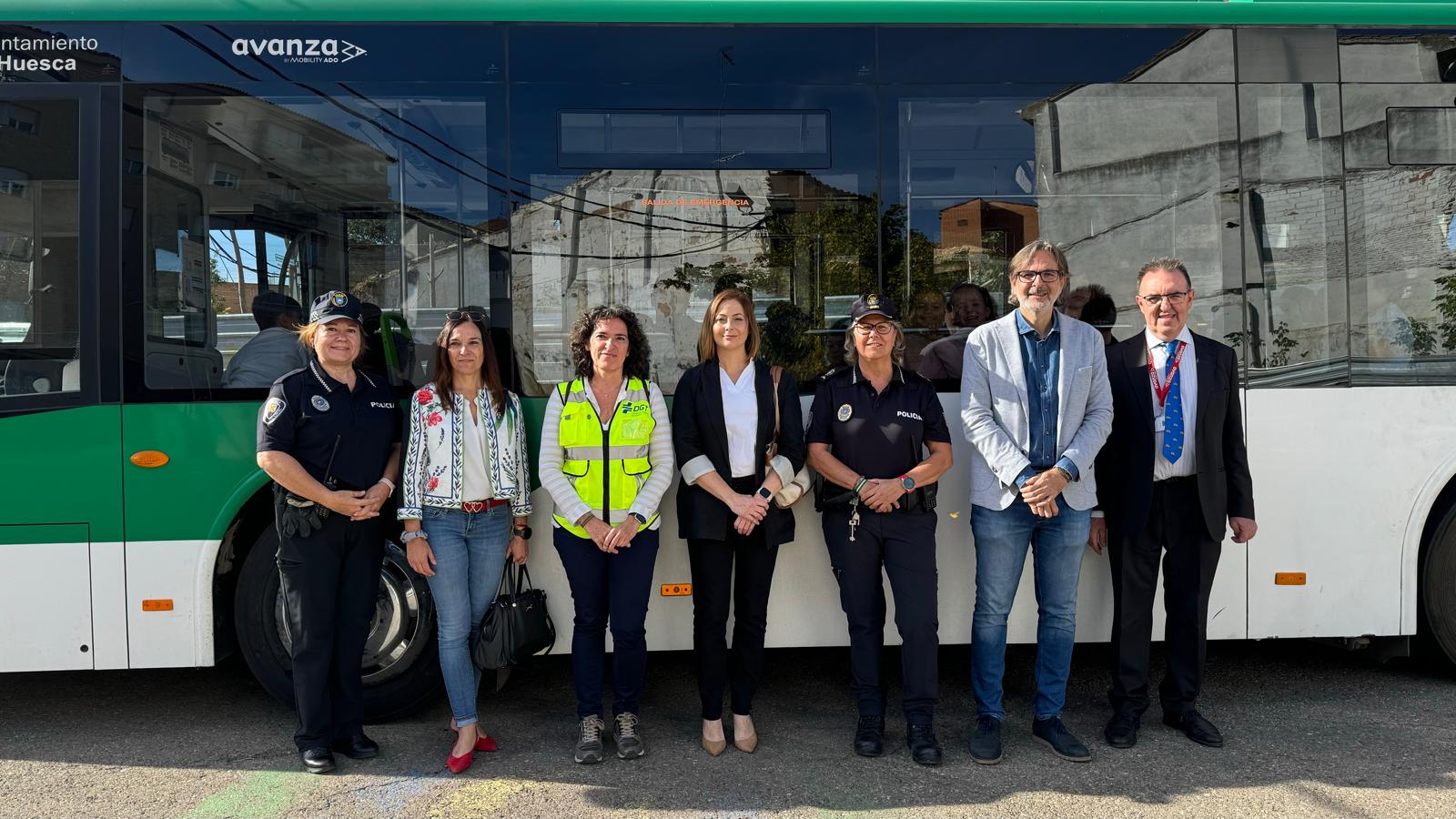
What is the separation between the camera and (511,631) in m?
4.03

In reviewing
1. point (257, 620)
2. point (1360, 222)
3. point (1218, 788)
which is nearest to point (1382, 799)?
point (1218, 788)

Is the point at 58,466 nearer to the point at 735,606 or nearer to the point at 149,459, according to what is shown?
the point at 149,459

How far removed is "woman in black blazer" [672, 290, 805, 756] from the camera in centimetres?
397

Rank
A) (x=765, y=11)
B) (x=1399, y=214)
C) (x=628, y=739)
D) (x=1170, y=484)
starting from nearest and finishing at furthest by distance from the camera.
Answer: (x=628, y=739) → (x=1170, y=484) → (x=765, y=11) → (x=1399, y=214)

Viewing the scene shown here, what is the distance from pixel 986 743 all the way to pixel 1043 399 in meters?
1.43

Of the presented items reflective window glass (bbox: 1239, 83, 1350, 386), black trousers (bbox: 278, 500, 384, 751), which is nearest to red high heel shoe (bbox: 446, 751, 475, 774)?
black trousers (bbox: 278, 500, 384, 751)

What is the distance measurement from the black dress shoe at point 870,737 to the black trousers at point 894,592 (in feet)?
0.11

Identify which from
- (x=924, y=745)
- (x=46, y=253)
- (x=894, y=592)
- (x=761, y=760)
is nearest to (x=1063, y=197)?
(x=894, y=592)

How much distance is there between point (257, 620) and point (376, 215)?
1876 millimetres

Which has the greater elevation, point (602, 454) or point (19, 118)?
point (19, 118)

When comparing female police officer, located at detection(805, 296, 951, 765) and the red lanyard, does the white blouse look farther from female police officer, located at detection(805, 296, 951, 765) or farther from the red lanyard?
the red lanyard

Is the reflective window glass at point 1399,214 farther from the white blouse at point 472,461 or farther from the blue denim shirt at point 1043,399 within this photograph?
the white blouse at point 472,461

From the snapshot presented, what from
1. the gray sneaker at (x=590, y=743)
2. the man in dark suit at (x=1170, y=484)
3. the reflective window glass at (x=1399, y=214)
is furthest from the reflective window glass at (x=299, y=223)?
the reflective window glass at (x=1399, y=214)

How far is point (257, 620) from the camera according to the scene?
14.6 ft
